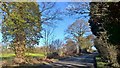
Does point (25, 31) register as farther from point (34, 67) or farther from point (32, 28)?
point (34, 67)

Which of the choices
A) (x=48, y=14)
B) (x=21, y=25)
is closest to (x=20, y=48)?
(x=21, y=25)

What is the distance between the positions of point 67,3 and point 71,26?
24.7 feet

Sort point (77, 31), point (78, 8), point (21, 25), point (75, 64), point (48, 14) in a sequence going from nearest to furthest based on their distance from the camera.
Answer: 1. point (78, 8)
2. point (21, 25)
3. point (75, 64)
4. point (48, 14)
5. point (77, 31)

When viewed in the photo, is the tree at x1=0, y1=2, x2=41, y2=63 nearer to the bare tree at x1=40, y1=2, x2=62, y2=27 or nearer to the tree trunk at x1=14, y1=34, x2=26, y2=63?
the tree trunk at x1=14, y1=34, x2=26, y2=63

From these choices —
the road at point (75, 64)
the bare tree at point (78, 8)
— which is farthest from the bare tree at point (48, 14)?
the bare tree at point (78, 8)

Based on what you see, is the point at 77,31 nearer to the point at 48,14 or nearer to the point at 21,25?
the point at 48,14

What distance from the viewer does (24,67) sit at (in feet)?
34.7

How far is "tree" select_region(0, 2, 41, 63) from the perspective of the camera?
9312 mm

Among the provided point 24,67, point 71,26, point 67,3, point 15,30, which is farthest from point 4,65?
point 71,26

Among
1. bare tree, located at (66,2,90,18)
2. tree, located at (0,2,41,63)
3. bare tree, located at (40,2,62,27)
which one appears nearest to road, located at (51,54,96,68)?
tree, located at (0,2,41,63)

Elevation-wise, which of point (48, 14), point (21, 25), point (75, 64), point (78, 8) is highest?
point (48, 14)

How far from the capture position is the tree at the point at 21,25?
931 cm

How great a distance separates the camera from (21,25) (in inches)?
405

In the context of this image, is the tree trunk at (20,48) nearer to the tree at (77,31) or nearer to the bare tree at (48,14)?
the bare tree at (48,14)
